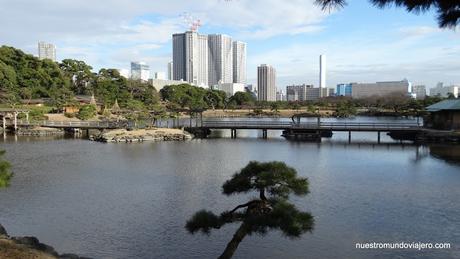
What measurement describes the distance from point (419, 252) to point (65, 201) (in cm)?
1123

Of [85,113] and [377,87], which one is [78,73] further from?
[377,87]

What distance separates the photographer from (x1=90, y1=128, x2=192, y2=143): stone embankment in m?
34.9

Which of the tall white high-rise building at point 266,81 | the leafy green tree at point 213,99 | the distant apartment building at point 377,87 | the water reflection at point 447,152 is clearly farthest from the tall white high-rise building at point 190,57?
the water reflection at point 447,152

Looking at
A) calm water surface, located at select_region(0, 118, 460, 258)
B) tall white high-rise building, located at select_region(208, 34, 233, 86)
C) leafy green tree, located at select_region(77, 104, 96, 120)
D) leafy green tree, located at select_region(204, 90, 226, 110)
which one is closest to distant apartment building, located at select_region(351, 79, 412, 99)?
tall white high-rise building, located at select_region(208, 34, 233, 86)

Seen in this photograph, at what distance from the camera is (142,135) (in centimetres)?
A: 3584

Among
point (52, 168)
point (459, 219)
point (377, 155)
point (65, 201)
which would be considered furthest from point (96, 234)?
point (377, 155)

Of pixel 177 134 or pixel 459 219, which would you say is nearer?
pixel 459 219

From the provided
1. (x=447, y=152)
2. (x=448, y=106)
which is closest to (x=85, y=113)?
(x=448, y=106)

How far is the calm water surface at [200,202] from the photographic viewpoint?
10516 millimetres

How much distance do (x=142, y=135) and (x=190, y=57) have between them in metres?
141

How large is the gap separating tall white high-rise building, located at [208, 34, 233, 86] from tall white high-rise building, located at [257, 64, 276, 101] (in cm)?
1660

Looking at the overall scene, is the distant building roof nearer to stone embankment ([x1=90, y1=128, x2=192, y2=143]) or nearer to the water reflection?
the water reflection

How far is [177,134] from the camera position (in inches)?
1448

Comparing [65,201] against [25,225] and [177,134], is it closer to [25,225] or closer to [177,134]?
[25,225]
